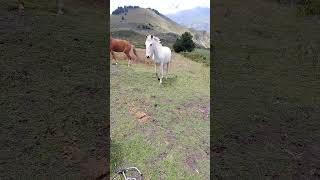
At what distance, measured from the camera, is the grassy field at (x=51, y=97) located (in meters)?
11.0

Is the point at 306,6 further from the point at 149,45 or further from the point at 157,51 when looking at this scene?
the point at 149,45

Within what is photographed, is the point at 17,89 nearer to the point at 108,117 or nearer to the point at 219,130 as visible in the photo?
the point at 108,117

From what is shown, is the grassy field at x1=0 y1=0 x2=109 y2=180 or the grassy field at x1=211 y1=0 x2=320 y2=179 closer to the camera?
the grassy field at x1=0 y1=0 x2=109 y2=180

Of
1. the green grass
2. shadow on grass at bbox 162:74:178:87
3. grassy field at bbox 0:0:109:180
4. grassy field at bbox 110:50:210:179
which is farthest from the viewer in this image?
the green grass

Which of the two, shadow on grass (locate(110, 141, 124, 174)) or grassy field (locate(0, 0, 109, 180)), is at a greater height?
grassy field (locate(0, 0, 109, 180))

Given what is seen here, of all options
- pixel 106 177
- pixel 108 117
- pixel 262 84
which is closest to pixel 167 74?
pixel 262 84

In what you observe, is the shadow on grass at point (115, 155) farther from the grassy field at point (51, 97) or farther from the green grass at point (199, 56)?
the green grass at point (199, 56)

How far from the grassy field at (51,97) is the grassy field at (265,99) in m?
3.33

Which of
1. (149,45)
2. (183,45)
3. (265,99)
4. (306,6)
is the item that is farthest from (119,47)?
(306,6)

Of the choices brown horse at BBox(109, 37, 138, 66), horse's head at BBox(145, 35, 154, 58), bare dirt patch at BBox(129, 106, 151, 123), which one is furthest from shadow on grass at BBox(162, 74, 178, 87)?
bare dirt patch at BBox(129, 106, 151, 123)

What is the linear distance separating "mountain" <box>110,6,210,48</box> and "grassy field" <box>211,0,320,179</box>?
5.18 metres

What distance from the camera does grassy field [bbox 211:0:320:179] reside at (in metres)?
12.0

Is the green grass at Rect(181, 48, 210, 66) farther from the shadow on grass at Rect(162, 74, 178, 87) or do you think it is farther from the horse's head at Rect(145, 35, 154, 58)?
the horse's head at Rect(145, 35, 154, 58)

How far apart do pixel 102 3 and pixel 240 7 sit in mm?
8462
